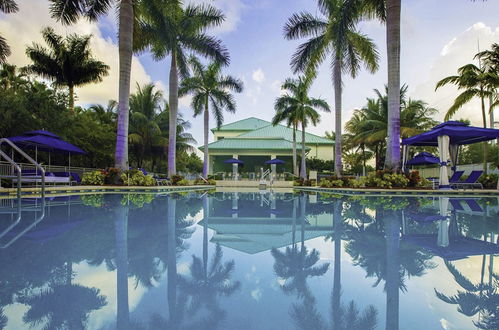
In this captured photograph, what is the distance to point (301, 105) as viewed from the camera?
80.0 ft

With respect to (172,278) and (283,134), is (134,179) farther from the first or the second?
(283,134)

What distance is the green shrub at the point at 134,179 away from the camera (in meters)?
14.2

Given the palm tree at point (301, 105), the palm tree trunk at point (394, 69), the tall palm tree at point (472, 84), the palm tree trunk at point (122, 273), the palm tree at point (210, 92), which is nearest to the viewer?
the palm tree trunk at point (122, 273)

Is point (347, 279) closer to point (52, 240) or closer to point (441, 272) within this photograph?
point (441, 272)

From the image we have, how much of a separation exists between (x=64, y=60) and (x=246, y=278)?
84.2 ft

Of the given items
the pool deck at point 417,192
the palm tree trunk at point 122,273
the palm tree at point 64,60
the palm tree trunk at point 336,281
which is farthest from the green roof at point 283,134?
the palm tree trunk at point 336,281

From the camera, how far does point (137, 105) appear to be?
96.7 feet

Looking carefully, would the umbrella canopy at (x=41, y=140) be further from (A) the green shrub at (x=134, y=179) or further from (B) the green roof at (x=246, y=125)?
(B) the green roof at (x=246, y=125)

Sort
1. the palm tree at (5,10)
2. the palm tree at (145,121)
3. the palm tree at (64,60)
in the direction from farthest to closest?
the palm tree at (145,121) < the palm tree at (64,60) < the palm tree at (5,10)

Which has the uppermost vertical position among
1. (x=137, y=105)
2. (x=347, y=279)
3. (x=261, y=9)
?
(x=261, y=9)

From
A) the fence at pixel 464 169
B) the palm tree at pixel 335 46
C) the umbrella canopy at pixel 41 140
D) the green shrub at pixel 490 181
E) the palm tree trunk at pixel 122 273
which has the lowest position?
the palm tree trunk at pixel 122 273

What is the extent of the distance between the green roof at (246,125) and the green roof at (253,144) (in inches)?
304

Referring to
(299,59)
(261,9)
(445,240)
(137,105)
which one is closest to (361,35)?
(299,59)

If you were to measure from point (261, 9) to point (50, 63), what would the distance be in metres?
16.6
